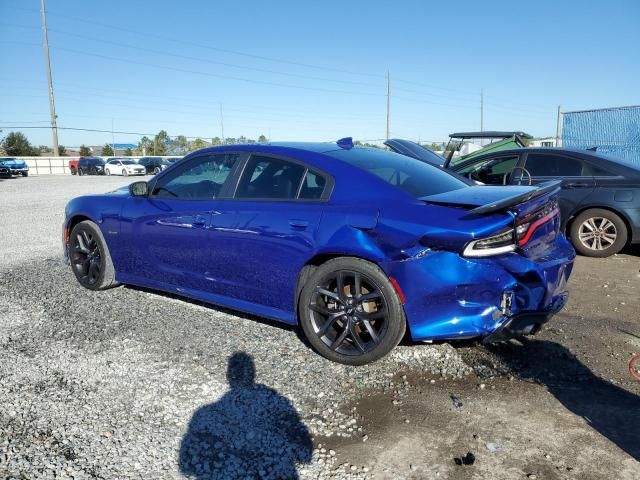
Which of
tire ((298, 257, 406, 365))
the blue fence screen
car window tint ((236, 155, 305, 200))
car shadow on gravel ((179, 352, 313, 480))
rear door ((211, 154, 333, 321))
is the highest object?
the blue fence screen

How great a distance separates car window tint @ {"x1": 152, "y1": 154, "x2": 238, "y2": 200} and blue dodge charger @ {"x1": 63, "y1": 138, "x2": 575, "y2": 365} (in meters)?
0.01

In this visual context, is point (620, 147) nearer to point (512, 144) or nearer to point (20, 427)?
point (512, 144)

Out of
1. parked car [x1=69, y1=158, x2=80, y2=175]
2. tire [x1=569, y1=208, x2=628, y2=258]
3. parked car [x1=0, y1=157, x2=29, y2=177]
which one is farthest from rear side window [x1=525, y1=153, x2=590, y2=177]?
parked car [x1=69, y1=158, x2=80, y2=175]

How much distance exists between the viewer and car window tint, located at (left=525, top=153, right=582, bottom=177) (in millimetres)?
6668

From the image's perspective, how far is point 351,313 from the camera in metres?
3.31

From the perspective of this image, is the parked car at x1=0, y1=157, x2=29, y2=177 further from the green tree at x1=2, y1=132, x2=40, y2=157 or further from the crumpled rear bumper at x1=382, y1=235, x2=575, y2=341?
the crumpled rear bumper at x1=382, y1=235, x2=575, y2=341

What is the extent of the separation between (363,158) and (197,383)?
195 centimetres

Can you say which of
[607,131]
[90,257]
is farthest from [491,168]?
[607,131]

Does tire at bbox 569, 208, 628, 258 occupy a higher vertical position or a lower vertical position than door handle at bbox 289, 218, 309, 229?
lower

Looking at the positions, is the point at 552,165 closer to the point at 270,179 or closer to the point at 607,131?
the point at 270,179

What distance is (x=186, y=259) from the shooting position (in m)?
4.10

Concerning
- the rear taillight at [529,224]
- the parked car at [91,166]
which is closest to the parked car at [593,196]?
the rear taillight at [529,224]

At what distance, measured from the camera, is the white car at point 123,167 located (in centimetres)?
3791

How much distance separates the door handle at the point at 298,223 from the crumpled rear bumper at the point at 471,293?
627mm
